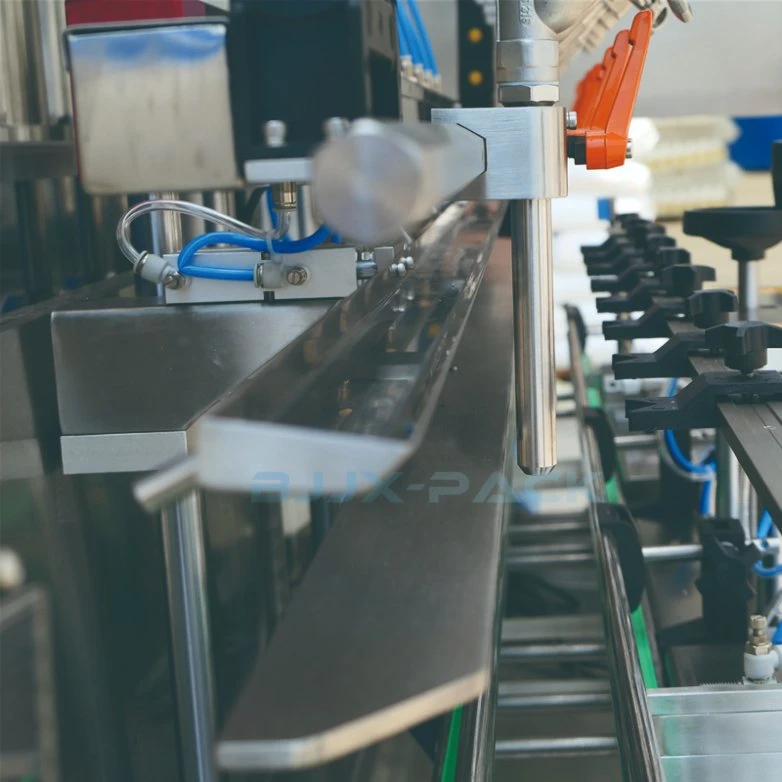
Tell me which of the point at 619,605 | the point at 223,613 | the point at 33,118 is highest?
the point at 33,118

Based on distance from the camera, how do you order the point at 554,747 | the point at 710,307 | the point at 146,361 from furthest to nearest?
the point at 554,747, the point at 710,307, the point at 146,361

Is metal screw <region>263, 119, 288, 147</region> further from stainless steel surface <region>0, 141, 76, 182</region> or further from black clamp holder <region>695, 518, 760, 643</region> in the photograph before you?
black clamp holder <region>695, 518, 760, 643</region>

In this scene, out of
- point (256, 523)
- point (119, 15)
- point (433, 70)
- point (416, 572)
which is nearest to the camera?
point (416, 572)

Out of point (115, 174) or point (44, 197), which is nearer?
point (115, 174)

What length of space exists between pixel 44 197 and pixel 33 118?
12 cm

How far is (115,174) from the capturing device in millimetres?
807

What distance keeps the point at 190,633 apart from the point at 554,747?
75 centimetres

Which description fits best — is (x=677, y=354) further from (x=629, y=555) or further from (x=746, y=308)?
(x=746, y=308)

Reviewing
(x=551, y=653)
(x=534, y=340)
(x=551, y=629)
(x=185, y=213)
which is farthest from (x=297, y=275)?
(x=551, y=629)

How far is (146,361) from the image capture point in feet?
4.17

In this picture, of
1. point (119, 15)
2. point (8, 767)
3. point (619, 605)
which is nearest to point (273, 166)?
point (119, 15)

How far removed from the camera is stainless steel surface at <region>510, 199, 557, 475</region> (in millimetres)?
937

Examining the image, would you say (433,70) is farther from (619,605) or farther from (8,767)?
(8,767)

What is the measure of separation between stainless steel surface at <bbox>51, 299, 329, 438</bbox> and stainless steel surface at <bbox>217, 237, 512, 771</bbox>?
398 mm
